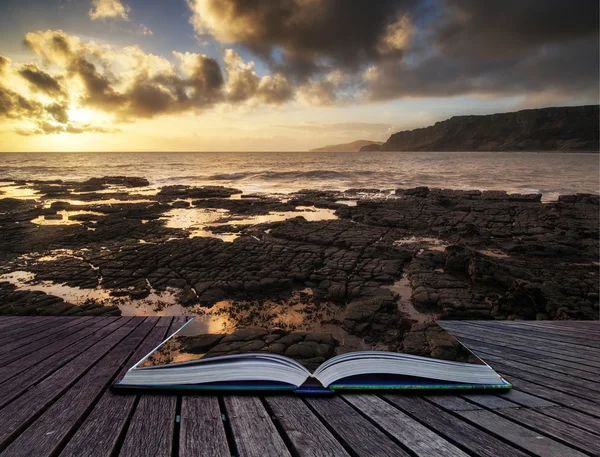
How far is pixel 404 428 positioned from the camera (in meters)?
1.84

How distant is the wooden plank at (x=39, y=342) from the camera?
3254mm

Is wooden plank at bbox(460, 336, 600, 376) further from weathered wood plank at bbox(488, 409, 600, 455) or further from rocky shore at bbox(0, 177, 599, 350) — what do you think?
rocky shore at bbox(0, 177, 599, 350)

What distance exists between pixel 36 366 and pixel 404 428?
11.0ft

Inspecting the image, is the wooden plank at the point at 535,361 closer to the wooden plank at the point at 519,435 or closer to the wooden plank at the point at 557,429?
the wooden plank at the point at 557,429

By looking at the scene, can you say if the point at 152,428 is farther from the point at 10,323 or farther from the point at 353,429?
the point at 10,323

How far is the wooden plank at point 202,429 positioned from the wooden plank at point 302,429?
0.35 metres

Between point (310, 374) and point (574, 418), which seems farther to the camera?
point (310, 374)

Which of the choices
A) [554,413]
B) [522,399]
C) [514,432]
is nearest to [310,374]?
[514,432]

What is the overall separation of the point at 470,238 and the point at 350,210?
27.2ft

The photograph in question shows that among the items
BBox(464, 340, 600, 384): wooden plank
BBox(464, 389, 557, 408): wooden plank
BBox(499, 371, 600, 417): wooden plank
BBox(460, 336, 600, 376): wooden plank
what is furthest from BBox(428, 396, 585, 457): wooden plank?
BBox(460, 336, 600, 376): wooden plank

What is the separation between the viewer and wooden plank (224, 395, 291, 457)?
1591 mm

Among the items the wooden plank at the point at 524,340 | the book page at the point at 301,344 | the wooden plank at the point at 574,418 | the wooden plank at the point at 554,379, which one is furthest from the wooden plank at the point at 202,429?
the book page at the point at 301,344

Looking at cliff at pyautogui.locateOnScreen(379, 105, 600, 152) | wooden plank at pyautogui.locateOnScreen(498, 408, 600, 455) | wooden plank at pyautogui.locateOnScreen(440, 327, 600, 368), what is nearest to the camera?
wooden plank at pyautogui.locateOnScreen(498, 408, 600, 455)

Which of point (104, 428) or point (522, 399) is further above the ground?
point (104, 428)
